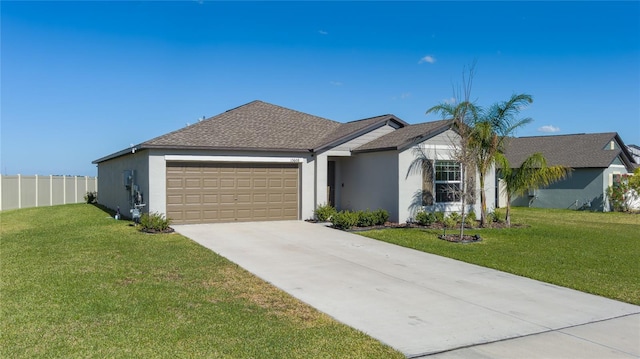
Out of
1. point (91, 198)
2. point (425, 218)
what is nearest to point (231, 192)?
point (425, 218)

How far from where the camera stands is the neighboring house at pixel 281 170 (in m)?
16.1

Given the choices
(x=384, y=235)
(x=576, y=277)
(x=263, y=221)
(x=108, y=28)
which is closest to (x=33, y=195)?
(x=108, y=28)

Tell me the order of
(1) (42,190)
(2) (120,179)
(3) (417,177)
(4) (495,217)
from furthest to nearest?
1. (1) (42,190)
2. (2) (120,179)
3. (4) (495,217)
4. (3) (417,177)

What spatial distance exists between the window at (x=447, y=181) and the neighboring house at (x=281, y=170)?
0.12 ft

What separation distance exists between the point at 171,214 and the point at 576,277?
12372mm

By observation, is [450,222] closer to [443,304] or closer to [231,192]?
[231,192]

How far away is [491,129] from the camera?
621 inches

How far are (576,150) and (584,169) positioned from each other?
2.20 metres

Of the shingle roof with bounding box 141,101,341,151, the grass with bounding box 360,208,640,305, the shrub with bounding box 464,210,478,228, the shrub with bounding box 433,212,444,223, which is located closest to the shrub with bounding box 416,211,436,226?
the shrub with bounding box 433,212,444,223

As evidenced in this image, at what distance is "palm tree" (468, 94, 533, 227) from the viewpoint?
51.1ft

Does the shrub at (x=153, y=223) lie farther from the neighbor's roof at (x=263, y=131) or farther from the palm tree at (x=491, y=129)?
the palm tree at (x=491, y=129)

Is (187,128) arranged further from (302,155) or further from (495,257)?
(495,257)

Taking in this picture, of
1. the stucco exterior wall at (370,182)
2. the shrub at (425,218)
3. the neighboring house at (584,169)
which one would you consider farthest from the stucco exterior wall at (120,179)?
the neighboring house at (584,169)

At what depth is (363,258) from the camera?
1045 cm
